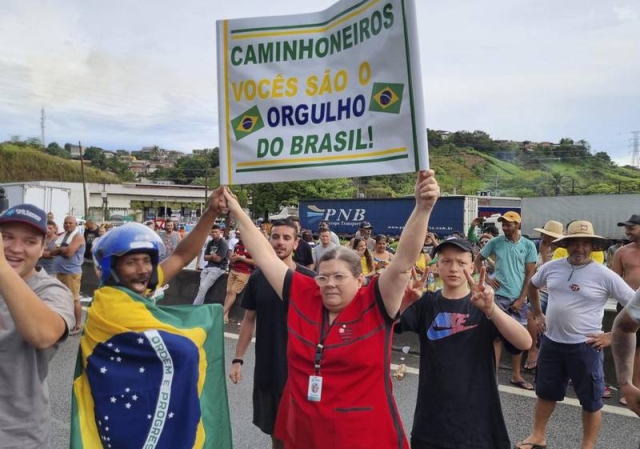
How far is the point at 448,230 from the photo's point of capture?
29750 millimetres

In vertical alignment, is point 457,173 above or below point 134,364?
above

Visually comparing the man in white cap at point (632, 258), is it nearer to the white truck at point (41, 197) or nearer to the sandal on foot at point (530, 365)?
the sandal on foot at point (530, 365)

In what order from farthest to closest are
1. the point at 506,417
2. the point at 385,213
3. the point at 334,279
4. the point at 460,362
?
the point at 385,213
the point at 506,417
the point at 460,362
the point at 334,279

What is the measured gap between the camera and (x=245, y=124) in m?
2.98

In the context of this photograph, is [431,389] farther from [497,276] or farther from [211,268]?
[211,268]

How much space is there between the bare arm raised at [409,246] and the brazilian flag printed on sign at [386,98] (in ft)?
1.45

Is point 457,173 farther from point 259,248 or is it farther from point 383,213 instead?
point 259,248

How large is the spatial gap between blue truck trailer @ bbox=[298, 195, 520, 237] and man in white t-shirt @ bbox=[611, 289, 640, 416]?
89.1 feet

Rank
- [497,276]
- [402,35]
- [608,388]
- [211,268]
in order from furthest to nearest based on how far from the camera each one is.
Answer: [211,268]
[497,276]
[608,388]
[402,35]

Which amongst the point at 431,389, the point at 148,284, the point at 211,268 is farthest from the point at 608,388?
the point at 211,268

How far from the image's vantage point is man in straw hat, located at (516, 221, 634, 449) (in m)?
4.02

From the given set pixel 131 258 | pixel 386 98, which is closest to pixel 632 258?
pixel 386 98

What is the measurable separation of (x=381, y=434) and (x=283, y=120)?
168cm

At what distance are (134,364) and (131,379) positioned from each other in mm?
65
